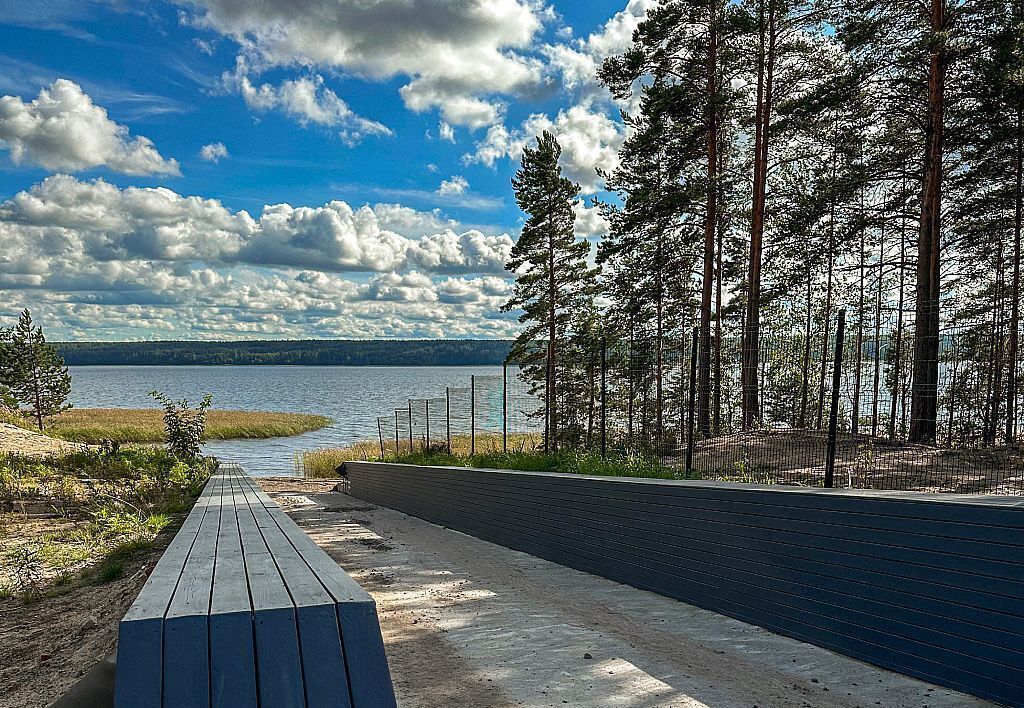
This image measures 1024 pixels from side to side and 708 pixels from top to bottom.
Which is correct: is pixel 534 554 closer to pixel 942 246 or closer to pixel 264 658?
pixel 264 658

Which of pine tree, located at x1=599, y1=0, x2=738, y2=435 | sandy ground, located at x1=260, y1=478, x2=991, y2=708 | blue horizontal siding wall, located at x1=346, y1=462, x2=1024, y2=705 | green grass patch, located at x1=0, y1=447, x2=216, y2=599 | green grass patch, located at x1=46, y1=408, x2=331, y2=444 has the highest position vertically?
pine tree, located at x1=599, y1=0, x2=738, y2=435

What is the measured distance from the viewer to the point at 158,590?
2.59 m

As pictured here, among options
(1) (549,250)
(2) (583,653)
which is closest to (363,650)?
(2) (583,653)

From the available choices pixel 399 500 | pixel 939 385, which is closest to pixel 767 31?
pixel 939 385

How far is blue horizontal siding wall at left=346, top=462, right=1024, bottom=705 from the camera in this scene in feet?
11.3

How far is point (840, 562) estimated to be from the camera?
4207 mm

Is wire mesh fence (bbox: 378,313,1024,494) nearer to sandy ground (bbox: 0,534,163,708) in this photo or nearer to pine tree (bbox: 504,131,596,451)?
sandy ground (bbox: 0,534,163,708)

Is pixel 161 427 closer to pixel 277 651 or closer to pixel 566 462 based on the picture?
pixel 566 462

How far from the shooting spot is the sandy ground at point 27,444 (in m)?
17.4

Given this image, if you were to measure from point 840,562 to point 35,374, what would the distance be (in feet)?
176

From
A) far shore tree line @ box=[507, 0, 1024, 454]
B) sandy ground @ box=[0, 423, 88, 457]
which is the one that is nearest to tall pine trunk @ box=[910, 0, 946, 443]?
far shore tree line @ box=[507, 0, 1024, 454]

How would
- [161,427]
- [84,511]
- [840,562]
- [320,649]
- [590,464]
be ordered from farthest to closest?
[161,427], [84,511], [590,464], [840,562], [320,649]

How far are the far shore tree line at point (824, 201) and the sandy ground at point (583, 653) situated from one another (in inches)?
124

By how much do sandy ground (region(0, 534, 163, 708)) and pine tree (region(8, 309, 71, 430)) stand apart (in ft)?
151
